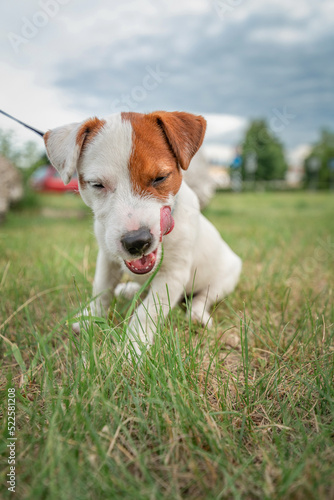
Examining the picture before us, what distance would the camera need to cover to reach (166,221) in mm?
2156

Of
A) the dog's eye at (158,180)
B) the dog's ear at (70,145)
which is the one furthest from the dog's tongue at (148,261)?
the dog's ear at (70,145)

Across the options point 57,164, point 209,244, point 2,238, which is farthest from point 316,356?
point 2,238

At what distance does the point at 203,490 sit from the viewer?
4.14ft

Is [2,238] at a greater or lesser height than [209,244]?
lesser

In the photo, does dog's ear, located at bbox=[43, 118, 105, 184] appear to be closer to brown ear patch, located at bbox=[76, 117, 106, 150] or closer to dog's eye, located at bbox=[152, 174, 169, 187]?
brown ear patch, located at bbox=[76, 117, 106, 150]

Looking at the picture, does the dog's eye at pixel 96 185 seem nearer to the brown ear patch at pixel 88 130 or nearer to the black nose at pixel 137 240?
the brown ear patch at pixel 88 130

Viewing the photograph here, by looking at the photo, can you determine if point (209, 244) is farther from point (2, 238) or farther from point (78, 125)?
point (2, 238)

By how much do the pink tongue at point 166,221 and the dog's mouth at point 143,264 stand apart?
142 millimetres

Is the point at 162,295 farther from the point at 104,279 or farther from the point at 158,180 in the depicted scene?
the point at 158,180

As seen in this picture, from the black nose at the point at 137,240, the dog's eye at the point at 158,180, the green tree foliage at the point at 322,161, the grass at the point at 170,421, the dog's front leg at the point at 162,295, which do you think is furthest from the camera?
the green tree foliage at the point at 322,161

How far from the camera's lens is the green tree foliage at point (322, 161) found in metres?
48.5

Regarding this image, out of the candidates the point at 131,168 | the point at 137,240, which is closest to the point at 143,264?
the point at 137,240

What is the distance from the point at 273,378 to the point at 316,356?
31 centimetres

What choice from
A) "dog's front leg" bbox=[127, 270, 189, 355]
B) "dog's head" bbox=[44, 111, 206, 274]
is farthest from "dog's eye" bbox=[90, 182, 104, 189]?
"dog's front leg" bbox=[127, 270, 189, 355]
